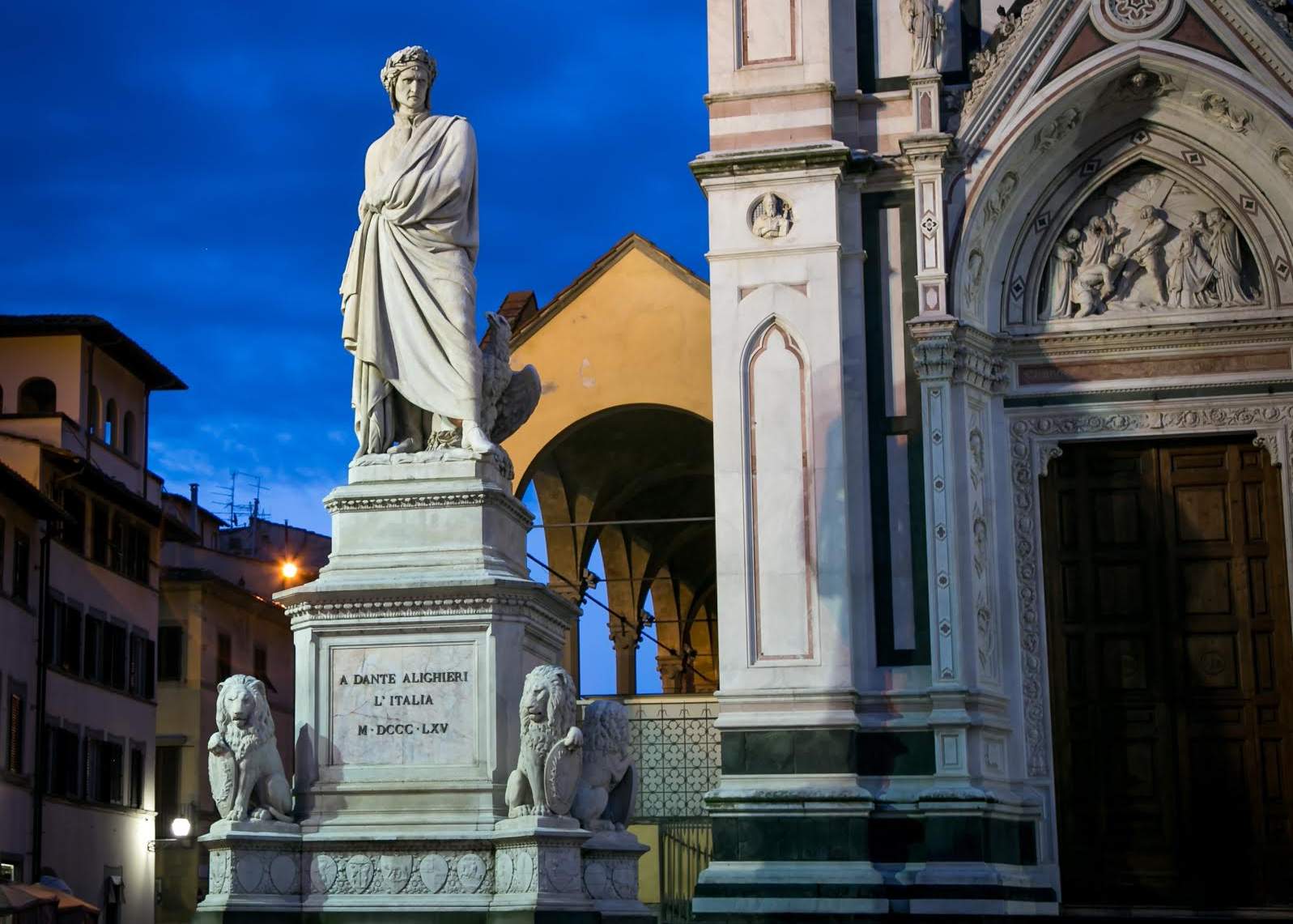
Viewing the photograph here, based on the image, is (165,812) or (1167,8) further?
(165,812)

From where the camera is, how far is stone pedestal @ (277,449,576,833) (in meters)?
14.0

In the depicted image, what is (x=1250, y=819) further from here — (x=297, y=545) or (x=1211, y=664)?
(x=297, y=545)

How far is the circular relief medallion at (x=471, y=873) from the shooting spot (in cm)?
1370

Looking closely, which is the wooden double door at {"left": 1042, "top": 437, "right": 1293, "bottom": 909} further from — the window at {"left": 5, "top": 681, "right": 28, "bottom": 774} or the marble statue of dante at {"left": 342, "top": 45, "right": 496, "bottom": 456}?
the window at {"left": 5, "top": 681, "right": 28, "bottom": 774}

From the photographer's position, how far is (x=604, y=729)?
1427cm

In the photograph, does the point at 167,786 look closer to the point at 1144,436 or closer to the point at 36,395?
the point at 36,395

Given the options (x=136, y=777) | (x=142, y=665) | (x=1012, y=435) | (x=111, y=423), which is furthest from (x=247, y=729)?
(x=111, y=423)

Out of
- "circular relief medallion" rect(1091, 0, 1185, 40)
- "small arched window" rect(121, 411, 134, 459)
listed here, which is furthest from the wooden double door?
"small arched window" rect(121, 411, 134, 459)

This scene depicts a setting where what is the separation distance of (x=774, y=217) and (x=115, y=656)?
2717cm

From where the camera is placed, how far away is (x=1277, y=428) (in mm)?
21141

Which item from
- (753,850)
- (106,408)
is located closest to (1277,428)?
(753,850)

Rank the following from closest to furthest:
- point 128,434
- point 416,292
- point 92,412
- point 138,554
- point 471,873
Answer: point 471,873, point 416,292, point 92,412, point 138,554, point 128,434

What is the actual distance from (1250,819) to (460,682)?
32.6 ft

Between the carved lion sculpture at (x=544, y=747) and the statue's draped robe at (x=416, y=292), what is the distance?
2153 millimetres
